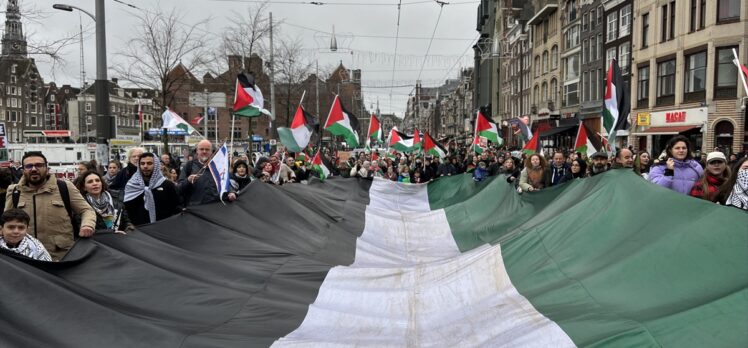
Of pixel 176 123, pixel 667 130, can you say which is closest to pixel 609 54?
Answer: pixel 667 130

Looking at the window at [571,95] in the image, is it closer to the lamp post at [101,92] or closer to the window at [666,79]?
the window at [666,79]

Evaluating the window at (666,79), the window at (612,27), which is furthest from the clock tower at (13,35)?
the window at (612,27)

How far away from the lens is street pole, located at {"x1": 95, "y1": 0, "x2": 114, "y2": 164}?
11.1m

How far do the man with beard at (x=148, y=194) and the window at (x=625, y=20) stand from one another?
111 ft

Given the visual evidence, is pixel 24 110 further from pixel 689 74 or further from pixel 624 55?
pixel 689 74

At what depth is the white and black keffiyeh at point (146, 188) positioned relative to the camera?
6.66m

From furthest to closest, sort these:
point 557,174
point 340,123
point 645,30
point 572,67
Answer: point 572,67, point 645,30, point 340,123, point 557,174

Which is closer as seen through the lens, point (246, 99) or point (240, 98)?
point (240, 98)

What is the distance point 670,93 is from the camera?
30312 millimetres

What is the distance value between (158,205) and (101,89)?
5648 mm

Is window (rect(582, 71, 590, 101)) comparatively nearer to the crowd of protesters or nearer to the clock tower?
the crowd of protesters

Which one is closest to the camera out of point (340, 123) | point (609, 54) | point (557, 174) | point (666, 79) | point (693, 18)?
point (557, 174)

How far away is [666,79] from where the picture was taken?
3070 centimetres

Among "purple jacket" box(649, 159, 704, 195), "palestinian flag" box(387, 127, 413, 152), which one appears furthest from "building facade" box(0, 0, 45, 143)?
"purple jacket" box(649, 159, 704, 195)
